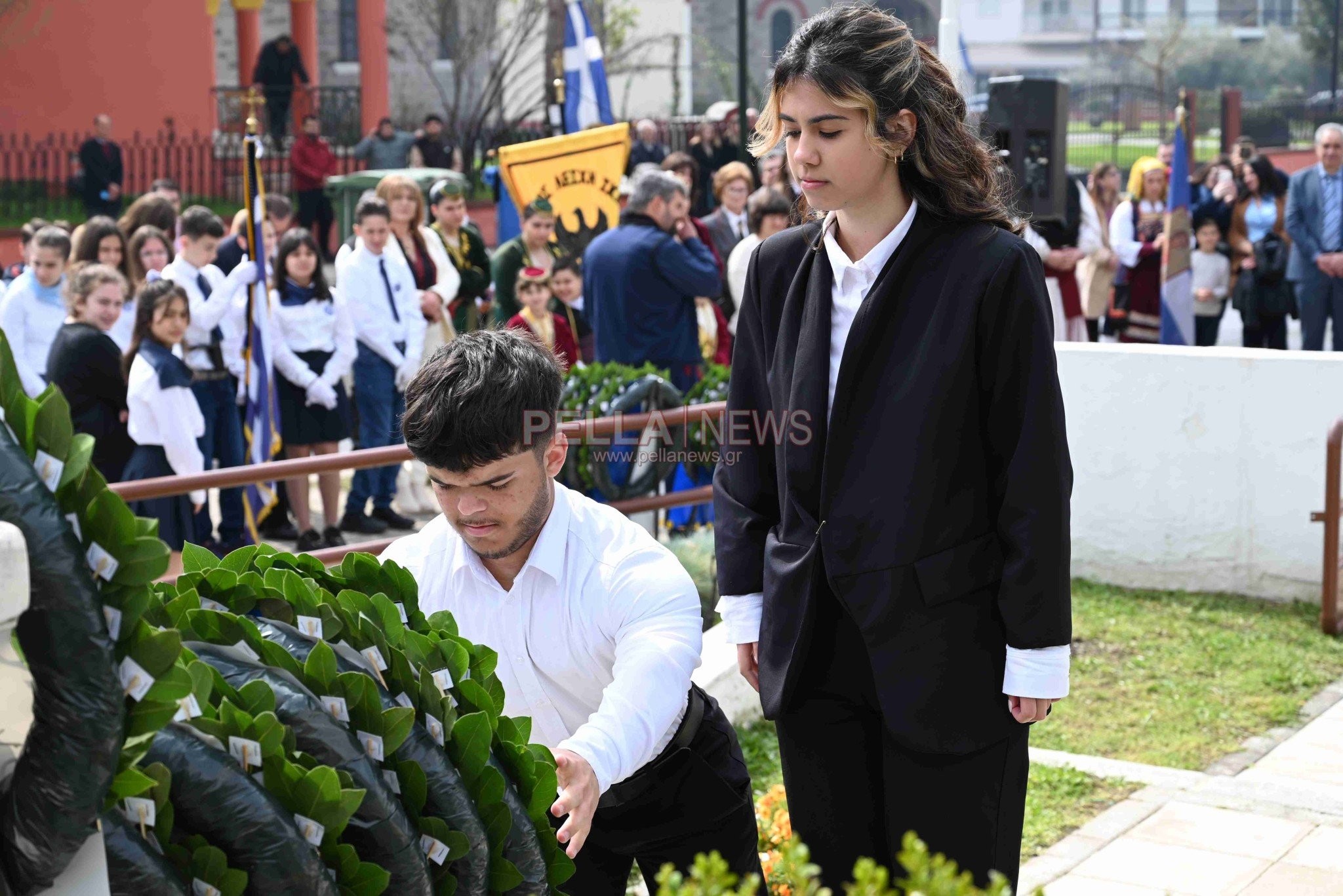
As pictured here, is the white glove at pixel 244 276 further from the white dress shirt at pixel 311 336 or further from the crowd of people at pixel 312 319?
the white dress shirt at pixel 311 336

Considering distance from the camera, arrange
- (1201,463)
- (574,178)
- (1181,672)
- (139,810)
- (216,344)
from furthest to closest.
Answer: (574,178)
(216,344)
(1201,463)
(1181,672)
(139,810)

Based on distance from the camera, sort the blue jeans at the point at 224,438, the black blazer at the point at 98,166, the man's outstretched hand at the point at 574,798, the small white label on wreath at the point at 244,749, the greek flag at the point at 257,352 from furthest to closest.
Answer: the black blazer at the point at 98,166, the greek flag at the point at 257,352, the blue jeans at the point at 224,438, the man's outstretched hand at the point at 574,798, the small white label on wreath at the point at 244,749

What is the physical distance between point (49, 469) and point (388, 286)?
772 cm

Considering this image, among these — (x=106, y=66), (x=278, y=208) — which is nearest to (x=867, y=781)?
(x=278, y=208)

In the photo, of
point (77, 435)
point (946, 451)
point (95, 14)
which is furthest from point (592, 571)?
point (95, 14)

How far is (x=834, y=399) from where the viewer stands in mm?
2736

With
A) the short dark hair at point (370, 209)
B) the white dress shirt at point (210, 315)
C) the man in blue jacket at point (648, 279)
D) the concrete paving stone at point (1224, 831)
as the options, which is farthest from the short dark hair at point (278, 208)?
the concrete paving stone at point (1224, 831)

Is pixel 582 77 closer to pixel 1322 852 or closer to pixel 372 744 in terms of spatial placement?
pixel 1322 852

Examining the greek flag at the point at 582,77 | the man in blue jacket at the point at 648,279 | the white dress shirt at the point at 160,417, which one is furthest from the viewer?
the greek flag at the point at 582,77

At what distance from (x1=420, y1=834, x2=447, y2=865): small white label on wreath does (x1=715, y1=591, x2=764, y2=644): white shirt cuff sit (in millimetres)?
1139

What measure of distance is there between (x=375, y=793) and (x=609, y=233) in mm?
6948

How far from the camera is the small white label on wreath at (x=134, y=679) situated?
1.45 metres

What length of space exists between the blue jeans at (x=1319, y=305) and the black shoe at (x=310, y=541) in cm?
760

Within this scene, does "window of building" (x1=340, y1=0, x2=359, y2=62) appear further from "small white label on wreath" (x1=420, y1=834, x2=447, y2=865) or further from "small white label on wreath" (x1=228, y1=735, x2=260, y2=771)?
"small white label on wreath" (x1=228, y1=735, x2=260, y2=771)
